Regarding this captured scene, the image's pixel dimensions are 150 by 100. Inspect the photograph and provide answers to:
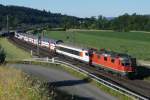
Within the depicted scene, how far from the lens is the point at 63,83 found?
131ft

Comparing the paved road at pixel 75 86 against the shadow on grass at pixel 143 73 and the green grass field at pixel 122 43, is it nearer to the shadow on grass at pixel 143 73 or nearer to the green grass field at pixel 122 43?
the shadow on grass at pixel 143 73

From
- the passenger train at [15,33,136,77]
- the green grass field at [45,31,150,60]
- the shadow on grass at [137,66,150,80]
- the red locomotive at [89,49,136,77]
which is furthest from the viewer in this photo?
the green grass field at [45,31,150,60]

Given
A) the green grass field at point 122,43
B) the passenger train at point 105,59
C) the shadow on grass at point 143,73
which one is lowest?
the green grass field at point 122,43

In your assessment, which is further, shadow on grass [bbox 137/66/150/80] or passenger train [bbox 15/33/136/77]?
shadow on grass [bbox 137/66/150/80]

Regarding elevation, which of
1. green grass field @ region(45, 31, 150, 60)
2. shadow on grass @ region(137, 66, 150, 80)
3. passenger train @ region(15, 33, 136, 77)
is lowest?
green grass field @ region(45, 31, 150, 60)

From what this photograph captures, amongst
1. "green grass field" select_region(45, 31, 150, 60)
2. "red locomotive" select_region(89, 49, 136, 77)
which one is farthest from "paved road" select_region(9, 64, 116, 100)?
"green grass field" select_region(45, 31, 150, 60)

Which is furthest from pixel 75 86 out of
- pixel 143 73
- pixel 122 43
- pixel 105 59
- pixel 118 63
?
pixel 122 43

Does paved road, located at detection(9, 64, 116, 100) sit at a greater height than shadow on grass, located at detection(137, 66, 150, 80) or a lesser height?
greater

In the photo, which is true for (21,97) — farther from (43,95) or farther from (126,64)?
(126,64)

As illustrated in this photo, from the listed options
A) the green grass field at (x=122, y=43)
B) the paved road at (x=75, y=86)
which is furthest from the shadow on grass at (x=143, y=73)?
the green grass field at (x=122, y=43)

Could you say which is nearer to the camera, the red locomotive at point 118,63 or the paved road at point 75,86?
the paved road at point 75,86

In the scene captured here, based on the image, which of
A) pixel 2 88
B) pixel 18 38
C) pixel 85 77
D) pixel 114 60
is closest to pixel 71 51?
pixel 114 60

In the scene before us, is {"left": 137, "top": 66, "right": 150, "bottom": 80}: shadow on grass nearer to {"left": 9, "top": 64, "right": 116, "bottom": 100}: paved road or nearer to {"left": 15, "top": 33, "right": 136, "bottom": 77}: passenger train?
{"left": 15, "top": 33, "right": 136, "bottom": 77}: passenger train

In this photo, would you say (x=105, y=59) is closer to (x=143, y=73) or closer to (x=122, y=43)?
(x=143, y=73)
